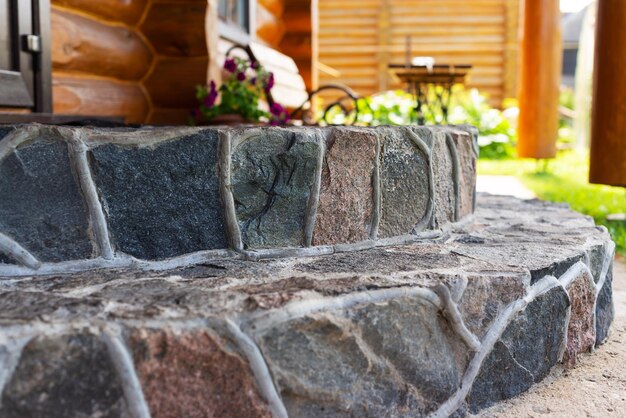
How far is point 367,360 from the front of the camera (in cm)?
162

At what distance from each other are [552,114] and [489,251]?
17.4ft

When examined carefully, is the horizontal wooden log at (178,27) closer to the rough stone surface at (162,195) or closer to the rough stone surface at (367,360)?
the rough stone surface at (162,195)

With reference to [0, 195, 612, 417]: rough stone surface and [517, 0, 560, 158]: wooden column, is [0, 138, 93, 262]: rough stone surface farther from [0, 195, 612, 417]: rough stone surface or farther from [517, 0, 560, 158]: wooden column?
[517, 0, 560, 158]: wooden column

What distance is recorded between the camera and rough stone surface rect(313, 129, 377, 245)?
2.00m

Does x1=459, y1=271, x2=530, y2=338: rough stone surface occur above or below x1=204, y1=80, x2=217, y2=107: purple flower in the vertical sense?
below

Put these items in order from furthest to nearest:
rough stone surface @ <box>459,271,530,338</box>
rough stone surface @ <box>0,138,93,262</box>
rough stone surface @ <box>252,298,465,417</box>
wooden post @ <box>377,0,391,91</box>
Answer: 1. wooden post @ <box>377,0,391,91</box>
2. rough stone surface @ <box>459,271,530,338</box>
3. rough stone surface @ <box>0,138,93,262</box>
4. rough stone surface @ <box>252,298,465,417</box>

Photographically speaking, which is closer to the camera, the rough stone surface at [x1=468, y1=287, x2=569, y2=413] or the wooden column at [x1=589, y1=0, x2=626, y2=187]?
the rough stone surface at [x1=468, y1=287, x2=569, y2=413]

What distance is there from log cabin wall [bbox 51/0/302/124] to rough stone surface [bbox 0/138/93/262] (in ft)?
4.14

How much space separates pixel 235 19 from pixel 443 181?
2.87 metres

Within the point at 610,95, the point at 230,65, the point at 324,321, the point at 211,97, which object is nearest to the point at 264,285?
the point at 324,321

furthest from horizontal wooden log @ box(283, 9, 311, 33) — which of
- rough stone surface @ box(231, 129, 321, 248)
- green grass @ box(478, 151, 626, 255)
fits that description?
rough stone surface @ box(231, 129, 321, 248)

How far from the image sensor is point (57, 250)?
1725mm

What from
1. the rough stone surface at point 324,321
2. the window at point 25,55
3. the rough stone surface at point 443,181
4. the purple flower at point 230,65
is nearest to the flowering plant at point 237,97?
the purple flower at point 230,65

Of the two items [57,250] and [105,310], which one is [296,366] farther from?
[57,250]
